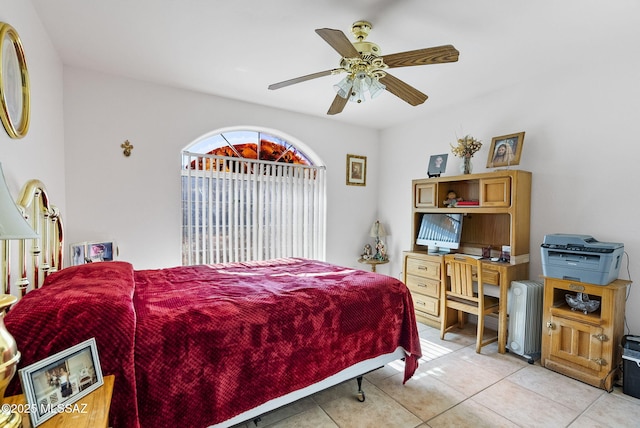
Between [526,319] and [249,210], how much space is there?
3.10 m

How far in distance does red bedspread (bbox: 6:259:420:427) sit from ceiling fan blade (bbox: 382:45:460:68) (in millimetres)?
1543

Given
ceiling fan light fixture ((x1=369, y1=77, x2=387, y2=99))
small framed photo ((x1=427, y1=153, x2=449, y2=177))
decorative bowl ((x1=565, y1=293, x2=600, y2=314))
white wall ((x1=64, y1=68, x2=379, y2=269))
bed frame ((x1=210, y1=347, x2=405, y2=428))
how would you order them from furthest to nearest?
small framed photo ((x1=427, y1=153, x2=449, y2=177)) → white wall ((x1=64, y1=68, x2=379, y2=269)) → decorative bowl ((x1=565, y1=293, x2=600, y2=314)) → ceiling fan light fixture ((x1=369, y1=77, x2=387, y2=99)) → bed frame ((x1=210, y1=347, x2=405, y2=428))

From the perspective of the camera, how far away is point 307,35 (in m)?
2.23

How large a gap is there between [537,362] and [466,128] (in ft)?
8.32

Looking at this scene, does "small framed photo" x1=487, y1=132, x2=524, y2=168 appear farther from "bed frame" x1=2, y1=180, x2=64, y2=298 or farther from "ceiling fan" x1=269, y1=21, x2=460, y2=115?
"bed frame" x1=2, y1=180, x2=64, y2=298

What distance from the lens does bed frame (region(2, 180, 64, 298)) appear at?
5.03 ft

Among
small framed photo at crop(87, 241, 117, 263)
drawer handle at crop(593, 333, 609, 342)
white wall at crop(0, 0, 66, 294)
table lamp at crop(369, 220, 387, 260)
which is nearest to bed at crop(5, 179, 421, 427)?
white wall at crop(0, 0, 66, 294)

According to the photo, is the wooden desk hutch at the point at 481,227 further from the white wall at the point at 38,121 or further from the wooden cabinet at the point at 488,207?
the white wall at the point at 38,121

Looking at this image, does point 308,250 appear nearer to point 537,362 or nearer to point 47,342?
point 537,362

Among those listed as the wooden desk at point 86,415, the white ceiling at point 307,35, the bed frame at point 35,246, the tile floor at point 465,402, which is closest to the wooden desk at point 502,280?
the tile floor at point 465,402

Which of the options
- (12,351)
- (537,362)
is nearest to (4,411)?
(12,351)

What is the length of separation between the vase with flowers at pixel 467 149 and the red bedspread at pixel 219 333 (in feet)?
6.02

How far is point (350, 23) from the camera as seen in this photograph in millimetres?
2082

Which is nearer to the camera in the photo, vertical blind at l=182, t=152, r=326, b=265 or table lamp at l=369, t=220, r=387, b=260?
vertical blind at l=182, t=152, r=326, b=265
